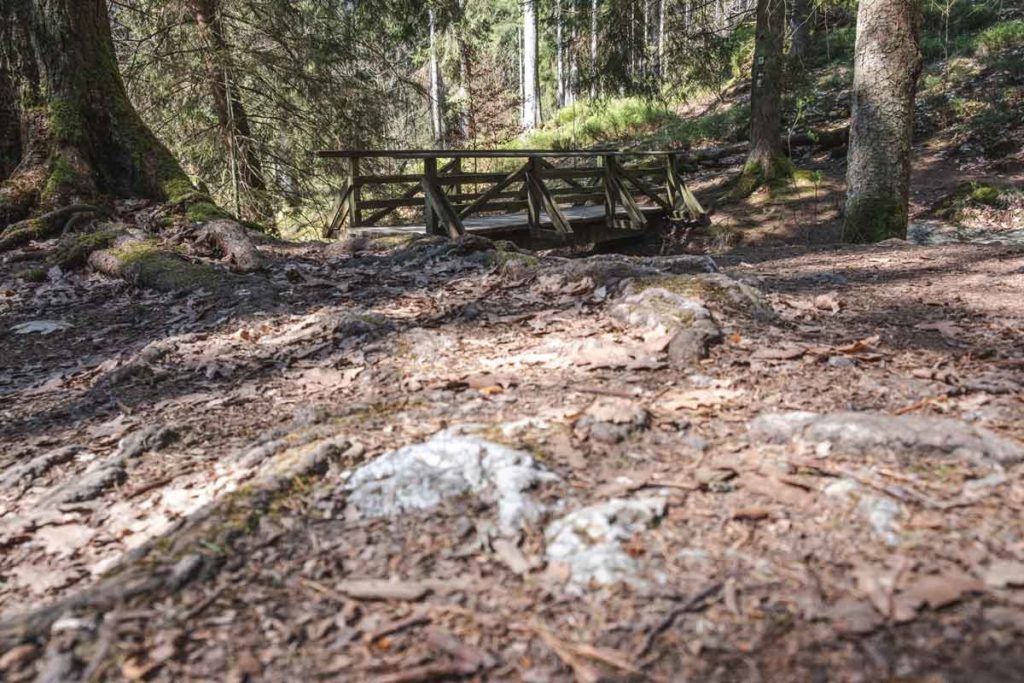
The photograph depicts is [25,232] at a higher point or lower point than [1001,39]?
lower

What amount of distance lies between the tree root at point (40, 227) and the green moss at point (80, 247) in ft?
2.03

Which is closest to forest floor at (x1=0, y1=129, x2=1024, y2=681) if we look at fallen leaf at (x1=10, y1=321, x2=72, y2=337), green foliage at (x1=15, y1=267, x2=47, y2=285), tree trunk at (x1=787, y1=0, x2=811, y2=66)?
fallen leaf at (x1=10, y1=321, x2=72, y2=337)

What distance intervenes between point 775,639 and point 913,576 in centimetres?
41

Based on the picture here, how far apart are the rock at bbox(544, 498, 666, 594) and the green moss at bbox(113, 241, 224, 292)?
4390mm

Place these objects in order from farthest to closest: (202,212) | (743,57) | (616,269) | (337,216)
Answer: (743,57) < (337,216) < (202,212) < (616,269)

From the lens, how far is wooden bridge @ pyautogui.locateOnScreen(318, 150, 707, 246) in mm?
9352

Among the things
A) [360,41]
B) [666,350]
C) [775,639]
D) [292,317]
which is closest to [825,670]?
[775,639]

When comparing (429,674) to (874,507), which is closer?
(429,674)

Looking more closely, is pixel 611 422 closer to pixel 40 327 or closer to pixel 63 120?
pixel 40 327

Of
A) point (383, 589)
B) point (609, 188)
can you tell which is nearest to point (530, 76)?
point (609, 188)

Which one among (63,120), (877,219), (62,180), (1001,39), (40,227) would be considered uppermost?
(1001,39)

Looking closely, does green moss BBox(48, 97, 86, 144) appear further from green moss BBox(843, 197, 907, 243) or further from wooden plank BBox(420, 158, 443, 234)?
green moss BBox(843, 197, 907, 243)

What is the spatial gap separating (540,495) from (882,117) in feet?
23.3

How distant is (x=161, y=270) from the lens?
5.98m
